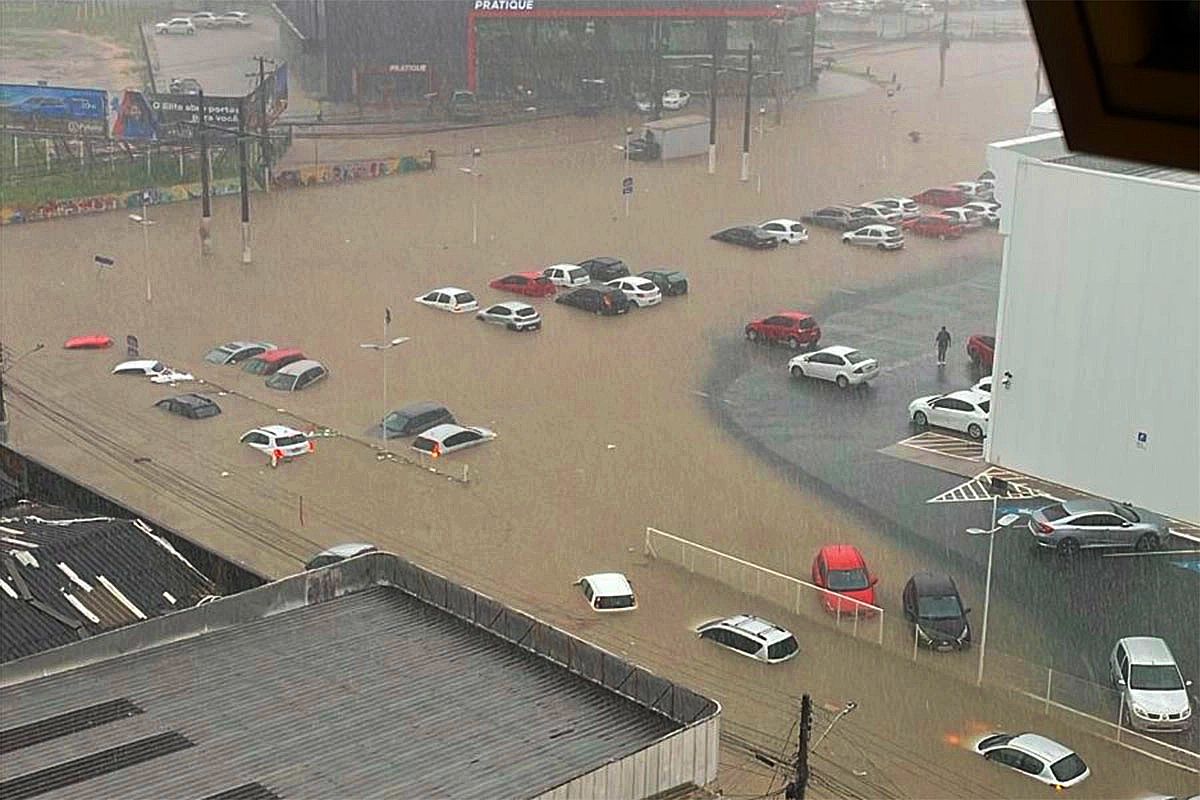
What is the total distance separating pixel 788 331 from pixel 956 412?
2302 millimetres

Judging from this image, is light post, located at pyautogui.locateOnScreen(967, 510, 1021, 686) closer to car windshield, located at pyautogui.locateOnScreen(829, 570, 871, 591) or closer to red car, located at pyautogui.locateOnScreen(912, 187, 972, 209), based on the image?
car windshield, located at pyautogui.locateOnScreen(829, 570, 871, 591)

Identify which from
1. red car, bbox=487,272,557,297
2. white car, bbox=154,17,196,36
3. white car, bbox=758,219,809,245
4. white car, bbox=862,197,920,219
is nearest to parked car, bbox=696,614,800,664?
red car, bbox=487,272,557,297

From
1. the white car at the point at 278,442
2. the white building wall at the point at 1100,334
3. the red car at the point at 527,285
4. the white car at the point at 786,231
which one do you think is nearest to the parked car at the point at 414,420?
the white car at the point at 278,442

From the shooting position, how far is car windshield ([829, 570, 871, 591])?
7.75 metres

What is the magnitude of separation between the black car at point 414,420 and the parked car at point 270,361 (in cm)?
144

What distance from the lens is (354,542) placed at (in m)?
8.42

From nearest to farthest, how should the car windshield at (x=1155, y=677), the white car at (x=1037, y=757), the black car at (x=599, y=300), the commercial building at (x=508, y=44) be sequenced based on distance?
the white car at (x=1037, y=757), the car windshield at (x=1155, y=677), the black car at (x=599, y=300), the commercial building at (x=508, y=44)

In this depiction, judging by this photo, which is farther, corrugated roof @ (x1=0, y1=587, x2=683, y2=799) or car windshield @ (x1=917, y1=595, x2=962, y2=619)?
car windshield @ (x1=917, y1=595, x2=962, y2=619)

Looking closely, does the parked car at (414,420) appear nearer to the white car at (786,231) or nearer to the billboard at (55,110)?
the white car at (786,231)

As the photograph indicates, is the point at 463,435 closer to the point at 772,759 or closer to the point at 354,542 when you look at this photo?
the point at 354,542

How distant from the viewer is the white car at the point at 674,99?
22.7 meters

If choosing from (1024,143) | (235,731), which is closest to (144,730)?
(235,731)

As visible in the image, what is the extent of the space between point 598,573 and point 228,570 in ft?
7.44

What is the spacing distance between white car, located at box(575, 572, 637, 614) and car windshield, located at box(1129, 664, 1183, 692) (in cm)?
218
